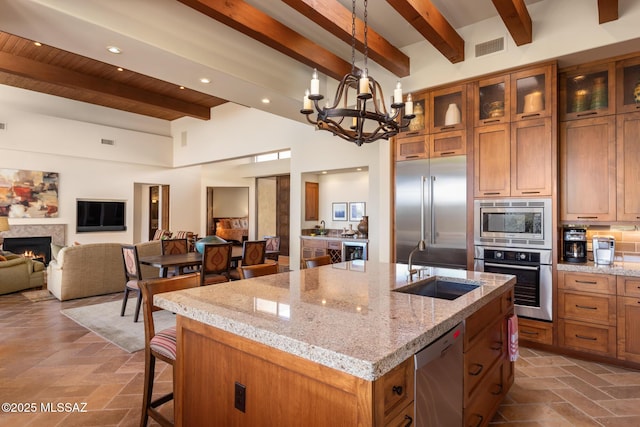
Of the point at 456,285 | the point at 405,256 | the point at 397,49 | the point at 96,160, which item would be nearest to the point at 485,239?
the point at 405,256

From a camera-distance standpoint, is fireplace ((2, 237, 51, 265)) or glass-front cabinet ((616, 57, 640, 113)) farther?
fireplace ((2, 237, 51, 265))

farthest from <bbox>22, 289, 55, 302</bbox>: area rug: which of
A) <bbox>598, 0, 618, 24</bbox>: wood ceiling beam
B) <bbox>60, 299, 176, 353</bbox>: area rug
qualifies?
<bbox>598, 0, 618, 24</bbox>: wood ceiling beam

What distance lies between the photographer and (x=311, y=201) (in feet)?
25.8

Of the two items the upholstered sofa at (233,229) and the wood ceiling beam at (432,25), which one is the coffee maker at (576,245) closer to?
the wood ceiling beam at (432,25)

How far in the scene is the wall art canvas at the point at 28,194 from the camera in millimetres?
7586

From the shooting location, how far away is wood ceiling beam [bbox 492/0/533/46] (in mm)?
2850

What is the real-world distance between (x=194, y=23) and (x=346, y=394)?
134 inches

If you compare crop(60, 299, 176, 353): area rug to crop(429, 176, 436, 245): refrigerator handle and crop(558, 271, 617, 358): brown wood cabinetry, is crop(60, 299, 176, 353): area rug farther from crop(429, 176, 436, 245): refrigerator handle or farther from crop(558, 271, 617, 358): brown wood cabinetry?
crop(558, 271, 617, 358): brown wood cabinetry

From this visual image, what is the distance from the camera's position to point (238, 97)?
4.27 meters

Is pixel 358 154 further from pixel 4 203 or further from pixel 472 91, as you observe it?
pixel 4 203

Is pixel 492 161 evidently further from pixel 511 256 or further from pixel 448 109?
pixel 511 256

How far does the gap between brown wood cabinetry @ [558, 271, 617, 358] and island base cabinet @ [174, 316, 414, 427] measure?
9.50 feet

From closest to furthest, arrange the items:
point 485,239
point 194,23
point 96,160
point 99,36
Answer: point 99,36
point 194,23
point 485,239
point 96,160

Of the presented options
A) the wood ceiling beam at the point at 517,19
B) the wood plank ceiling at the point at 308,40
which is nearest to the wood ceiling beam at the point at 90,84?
the wood plank ceiling at the point at 308,40
